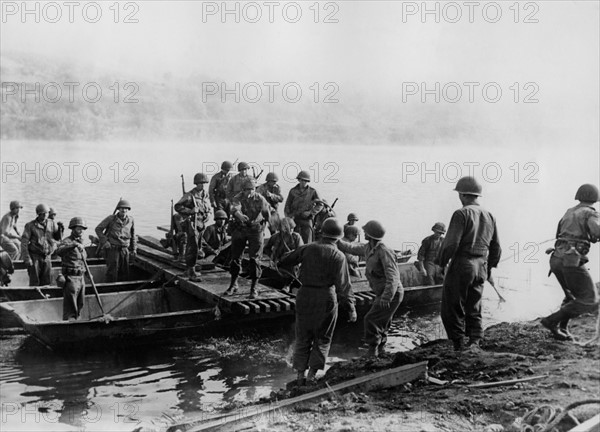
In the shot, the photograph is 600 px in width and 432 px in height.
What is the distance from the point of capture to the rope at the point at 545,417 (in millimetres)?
5477

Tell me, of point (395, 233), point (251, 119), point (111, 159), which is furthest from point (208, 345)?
point (111, 159)

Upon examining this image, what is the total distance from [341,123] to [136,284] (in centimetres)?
963

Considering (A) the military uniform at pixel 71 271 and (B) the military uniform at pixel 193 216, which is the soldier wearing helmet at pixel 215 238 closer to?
(B) the military uniform at pixel 193 216

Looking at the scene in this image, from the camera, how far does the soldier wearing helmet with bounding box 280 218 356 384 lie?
6.70 metres

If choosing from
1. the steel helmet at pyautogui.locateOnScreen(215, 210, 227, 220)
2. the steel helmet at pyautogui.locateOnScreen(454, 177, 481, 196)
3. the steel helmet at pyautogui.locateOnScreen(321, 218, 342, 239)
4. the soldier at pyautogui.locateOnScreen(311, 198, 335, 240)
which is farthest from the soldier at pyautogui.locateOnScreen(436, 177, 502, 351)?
the steel helmet at pyautogui.locateOnScreen(215, 210, 227, 220)

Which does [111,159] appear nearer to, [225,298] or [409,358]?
[225,298]

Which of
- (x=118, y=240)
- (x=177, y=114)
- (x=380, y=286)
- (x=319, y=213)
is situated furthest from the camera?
(x=177, y=114)

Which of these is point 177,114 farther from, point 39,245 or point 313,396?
point 313,396

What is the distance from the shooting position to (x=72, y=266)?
31.2 ft

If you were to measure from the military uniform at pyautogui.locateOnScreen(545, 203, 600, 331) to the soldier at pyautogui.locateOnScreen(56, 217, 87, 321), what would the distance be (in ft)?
20.6

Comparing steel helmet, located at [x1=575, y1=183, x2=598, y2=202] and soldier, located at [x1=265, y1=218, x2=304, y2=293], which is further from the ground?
steel helmet, located at [x1=575, y1=183, x2=598, y2=202]

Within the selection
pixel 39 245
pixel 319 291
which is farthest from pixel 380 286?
pixel 39 245

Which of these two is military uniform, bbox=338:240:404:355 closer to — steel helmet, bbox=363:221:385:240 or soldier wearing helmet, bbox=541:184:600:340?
steel helmet, bbox=363:221:385:240

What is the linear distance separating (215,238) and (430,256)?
438 cm
